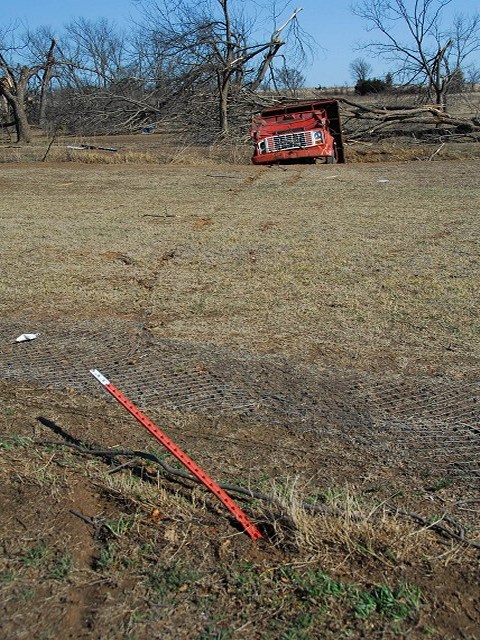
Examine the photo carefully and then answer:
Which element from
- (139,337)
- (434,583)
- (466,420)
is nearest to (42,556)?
(434,583)

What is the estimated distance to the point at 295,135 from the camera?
18.1 meters

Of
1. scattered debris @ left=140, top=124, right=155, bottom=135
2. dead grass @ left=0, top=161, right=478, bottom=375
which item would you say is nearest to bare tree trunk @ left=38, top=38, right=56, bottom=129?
scattered debris @ left=140, top=124, right=155, bottom=135

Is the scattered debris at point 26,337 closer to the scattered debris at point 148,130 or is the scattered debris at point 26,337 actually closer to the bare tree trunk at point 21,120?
the scattered debris at point 148,130

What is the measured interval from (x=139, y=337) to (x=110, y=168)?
43.2 ft

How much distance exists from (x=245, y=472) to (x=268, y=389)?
1.17 meters

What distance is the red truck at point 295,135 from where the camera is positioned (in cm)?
1816

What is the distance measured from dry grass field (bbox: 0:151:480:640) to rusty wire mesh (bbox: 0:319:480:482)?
127mm

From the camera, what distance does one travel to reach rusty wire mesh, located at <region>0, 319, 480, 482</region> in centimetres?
414

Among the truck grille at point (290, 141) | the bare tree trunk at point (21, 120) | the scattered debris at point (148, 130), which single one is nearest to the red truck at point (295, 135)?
the truck grille at point (290, 141)

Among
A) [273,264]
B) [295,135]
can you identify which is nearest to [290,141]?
[295,135]

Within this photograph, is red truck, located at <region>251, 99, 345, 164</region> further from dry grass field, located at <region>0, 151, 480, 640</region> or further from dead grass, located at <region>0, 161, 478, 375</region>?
dry grass field, located at <region>0, 151, 480, 640</region>

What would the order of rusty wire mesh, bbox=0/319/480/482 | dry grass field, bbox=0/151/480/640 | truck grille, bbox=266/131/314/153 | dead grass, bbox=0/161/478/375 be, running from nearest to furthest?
dry grass field, bbox=0/151/480/640 → rusty wire mesh, bbox=0/319/480/482 → dead grass, bbox=0/161/478/375 → truck grille, bbox=266/131/314/153

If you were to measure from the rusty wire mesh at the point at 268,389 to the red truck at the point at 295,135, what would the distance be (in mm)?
13101

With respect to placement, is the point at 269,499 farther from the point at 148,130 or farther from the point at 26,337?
the point at 148,130
